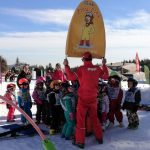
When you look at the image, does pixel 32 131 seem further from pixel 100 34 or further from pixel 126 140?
pixel 100 34

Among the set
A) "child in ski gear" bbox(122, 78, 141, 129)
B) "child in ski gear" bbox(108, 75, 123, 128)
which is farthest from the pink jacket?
"child in ski gear" bbox(122, 78, 141, 129)

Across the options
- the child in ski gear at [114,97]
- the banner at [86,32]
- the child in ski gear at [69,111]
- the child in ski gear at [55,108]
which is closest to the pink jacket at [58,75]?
the child in ski gear at [55,108]

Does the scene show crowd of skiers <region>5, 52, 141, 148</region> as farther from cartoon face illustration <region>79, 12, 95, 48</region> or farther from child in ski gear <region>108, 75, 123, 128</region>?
cartoon face illustration <region>79, 12, 95, 48</region>

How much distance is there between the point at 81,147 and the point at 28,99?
3.01 m

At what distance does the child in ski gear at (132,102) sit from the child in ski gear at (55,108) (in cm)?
155

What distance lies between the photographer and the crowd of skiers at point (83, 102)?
23.4 feet

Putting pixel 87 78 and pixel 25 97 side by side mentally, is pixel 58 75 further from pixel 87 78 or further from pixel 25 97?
pixel 87 78

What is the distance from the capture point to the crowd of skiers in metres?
7.13

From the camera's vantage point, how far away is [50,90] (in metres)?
9.06

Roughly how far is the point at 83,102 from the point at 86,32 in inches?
79.0

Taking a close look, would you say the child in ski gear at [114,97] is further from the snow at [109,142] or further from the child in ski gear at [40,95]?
the child in ski gear at [40,95]

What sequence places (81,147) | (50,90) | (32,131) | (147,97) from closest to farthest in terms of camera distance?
(81,147)
(32,131)
(50,90)
(147,97)

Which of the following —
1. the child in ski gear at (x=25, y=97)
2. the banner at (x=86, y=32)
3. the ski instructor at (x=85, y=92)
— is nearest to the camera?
the ski instructor at (x=85, y=92)

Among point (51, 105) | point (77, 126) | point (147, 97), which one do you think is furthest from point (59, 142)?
point (147, 97)
